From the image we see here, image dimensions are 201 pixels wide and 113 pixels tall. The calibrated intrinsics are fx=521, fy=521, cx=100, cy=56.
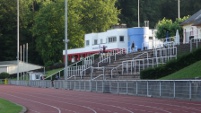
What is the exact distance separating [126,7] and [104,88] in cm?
7399

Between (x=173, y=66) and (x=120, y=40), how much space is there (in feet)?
119

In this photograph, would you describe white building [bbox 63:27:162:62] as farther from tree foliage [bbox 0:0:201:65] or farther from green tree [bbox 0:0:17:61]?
green tree [bbox 0:0:17:61]

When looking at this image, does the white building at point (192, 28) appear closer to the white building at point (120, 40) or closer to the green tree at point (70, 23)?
the white building at point (120, 40)

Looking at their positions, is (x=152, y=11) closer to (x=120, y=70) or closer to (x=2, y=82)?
(x=2, y=82)

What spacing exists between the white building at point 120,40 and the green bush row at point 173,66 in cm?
2504

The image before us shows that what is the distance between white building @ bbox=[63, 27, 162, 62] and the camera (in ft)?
244

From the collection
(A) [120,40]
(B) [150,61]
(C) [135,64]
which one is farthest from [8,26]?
(B) [150,61]

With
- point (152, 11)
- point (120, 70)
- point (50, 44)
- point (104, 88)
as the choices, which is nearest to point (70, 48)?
point (50, 44)

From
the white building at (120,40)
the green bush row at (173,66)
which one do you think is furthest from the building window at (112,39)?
the green bush row at (173,66)

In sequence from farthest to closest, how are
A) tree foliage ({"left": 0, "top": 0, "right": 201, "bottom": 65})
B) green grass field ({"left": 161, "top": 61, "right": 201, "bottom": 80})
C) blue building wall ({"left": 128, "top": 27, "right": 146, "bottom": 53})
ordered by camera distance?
tree foliage ({"left": 0, "top": 0, "right": 201, "bottom": 65})
blue building wall ({"left": 128, "top": 27, "right": 146, "bottom": 53})
green grass field ({"left": 161, "top": 61, "right": 201, "bottom": 80})

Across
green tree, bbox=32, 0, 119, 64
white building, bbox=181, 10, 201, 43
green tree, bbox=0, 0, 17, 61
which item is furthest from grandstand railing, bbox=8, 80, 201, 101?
green tree, bbox=0, 0, 17, 61

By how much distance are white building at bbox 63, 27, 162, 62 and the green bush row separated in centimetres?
2504

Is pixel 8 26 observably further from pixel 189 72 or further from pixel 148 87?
pixel 189 72

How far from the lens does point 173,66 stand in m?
43.2
